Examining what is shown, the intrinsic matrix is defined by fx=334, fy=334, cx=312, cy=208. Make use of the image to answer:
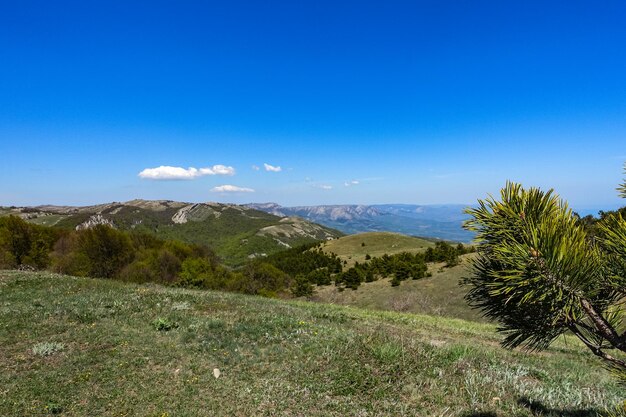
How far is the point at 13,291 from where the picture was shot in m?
20.9

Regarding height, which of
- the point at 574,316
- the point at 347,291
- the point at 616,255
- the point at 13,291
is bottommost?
the point at 347,291

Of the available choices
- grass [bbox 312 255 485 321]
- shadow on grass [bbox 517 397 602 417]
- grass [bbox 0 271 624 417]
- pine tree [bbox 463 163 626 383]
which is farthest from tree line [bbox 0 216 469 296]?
pine tree [bbox 463 163 626 383]

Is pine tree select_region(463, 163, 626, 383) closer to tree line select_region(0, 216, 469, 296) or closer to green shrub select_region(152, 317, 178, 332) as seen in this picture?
green shrub select_region(152, 317, 178, 332)

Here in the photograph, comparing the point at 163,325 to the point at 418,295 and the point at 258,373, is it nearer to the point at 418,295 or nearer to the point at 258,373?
the point at 258,373

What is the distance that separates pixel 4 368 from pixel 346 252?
306 feet

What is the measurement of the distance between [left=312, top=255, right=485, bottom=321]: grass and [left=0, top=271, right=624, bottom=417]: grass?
28.7 meters

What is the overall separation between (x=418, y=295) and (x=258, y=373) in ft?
132

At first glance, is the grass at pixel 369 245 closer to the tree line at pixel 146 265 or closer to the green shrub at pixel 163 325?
the tree line at pixel 146 265

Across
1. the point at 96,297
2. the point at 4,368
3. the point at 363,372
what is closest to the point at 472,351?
the point at 363,372

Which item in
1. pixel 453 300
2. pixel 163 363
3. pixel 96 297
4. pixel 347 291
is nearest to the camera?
pixel 163 363

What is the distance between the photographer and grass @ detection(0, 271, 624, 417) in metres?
8.40

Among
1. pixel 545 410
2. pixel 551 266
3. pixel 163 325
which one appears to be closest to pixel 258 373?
pixel 163 325

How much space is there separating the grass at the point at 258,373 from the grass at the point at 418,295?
28671mm

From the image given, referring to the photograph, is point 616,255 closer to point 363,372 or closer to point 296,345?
point 363,372
